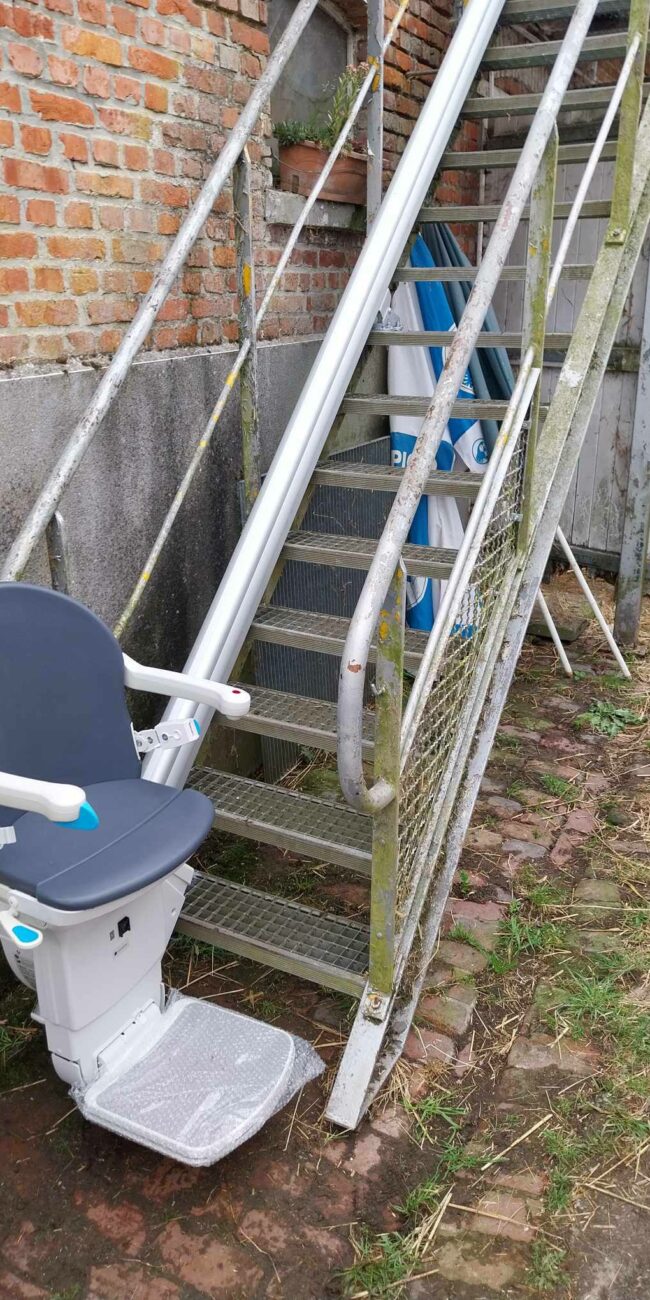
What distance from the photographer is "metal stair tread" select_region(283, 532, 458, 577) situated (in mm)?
2701

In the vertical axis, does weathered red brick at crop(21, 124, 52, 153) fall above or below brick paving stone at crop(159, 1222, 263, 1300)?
above

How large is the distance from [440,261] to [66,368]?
2240 millimetres

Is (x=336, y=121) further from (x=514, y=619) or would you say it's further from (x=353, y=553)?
(x=514, y=619)

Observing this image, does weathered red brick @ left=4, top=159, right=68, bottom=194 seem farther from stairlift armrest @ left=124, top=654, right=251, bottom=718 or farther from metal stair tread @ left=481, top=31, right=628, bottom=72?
metal stair tread @ left=481, top=31, right=628, bottom=72

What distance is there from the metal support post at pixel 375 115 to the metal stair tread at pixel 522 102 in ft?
1.11

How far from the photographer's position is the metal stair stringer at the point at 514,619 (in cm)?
216

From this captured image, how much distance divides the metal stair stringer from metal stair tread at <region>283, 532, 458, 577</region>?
222 millimetres

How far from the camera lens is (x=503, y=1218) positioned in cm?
191

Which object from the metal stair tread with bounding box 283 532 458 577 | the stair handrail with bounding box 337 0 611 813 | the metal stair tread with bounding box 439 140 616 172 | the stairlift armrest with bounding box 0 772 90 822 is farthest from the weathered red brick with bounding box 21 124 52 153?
the metal stair tread with bounding box 439 140 616 172

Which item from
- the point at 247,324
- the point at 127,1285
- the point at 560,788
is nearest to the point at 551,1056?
the point at 127,1285

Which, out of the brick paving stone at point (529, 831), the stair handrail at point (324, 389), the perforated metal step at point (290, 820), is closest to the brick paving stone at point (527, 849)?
the brick paving stone at point (529, 831)

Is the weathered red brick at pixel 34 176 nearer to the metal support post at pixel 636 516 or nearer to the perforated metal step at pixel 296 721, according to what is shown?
the perforated metal step at pixel 296 721

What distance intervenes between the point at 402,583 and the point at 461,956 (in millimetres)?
1251

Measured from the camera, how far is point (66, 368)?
2463 mm
